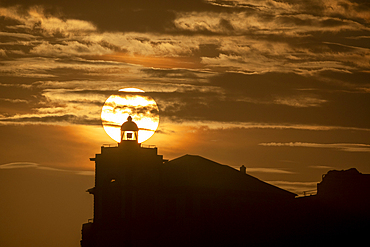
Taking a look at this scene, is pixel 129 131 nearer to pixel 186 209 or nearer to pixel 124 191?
pixel 124 191

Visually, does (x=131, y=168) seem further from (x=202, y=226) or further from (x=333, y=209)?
(x=333, y=209)

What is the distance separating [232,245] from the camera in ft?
208

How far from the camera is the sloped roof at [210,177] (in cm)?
7069

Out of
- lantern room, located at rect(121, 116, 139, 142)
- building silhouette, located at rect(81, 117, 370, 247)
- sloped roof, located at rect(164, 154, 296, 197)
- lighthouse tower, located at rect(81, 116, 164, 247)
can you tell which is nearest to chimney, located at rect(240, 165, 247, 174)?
sloped roof, located at rect(164, 154, 296, 197)

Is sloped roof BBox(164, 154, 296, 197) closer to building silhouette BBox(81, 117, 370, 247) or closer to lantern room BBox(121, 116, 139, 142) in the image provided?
building silhouette BBox(81, 117, 370, 247)

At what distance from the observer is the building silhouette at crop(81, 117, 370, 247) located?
2576 inches

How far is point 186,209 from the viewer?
69.4 m

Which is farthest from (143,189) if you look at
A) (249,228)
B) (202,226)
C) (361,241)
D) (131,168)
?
(361,241)

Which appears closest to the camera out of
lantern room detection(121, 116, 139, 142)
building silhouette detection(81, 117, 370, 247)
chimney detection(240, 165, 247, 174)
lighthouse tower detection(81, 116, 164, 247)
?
building silhouette detection(81, 117, 370, 247)

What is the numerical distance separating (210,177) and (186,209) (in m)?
5.15

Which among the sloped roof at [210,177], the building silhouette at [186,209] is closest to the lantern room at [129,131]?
the building silhouette at [186,209]

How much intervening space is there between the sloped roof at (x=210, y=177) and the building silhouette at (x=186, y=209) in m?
0.12

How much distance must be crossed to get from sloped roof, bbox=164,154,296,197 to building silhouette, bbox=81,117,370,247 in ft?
0.41

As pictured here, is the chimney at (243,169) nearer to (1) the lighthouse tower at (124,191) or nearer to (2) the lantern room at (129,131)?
(1) the lighthouse tower at (124,191)
